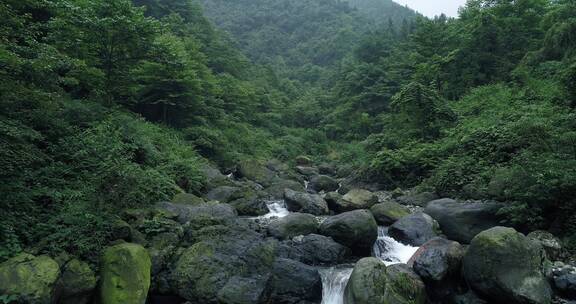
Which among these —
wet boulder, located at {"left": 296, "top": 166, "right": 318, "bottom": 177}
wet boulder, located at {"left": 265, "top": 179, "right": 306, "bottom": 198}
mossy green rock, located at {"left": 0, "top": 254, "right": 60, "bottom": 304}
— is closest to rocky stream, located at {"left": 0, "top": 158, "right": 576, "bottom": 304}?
mossy green rock, located at {"left": 0, "top": 254, "right": 60, "bottom": 304}

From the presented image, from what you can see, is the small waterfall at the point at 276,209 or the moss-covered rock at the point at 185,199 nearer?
the moss-covered rock at the point at 185,199

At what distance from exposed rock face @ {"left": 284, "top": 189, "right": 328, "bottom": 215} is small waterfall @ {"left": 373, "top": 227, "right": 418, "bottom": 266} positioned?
3.71 meters

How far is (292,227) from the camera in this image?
12992 mm

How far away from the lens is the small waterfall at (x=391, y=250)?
38.5 feet

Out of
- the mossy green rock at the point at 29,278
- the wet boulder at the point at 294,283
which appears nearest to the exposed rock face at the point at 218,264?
the wet boulder at the point at 294,283

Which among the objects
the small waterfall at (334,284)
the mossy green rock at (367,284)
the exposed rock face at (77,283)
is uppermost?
the mossy green rock at (367,284)

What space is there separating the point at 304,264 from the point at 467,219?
5.21m

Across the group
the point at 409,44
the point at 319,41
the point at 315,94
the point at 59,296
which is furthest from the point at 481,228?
the point at 319,41

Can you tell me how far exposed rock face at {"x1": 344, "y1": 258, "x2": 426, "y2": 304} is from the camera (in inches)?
330

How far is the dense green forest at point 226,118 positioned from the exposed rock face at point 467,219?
632mm

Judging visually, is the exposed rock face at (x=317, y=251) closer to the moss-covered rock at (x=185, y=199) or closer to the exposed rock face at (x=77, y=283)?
the moss-covered rock at (x=185, y=199)

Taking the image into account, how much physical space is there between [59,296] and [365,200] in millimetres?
11494

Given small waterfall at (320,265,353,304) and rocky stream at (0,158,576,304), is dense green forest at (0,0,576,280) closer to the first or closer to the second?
rocky stream at (0,158,576,304)

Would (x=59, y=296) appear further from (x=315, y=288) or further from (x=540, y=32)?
(x=540, y=32)
